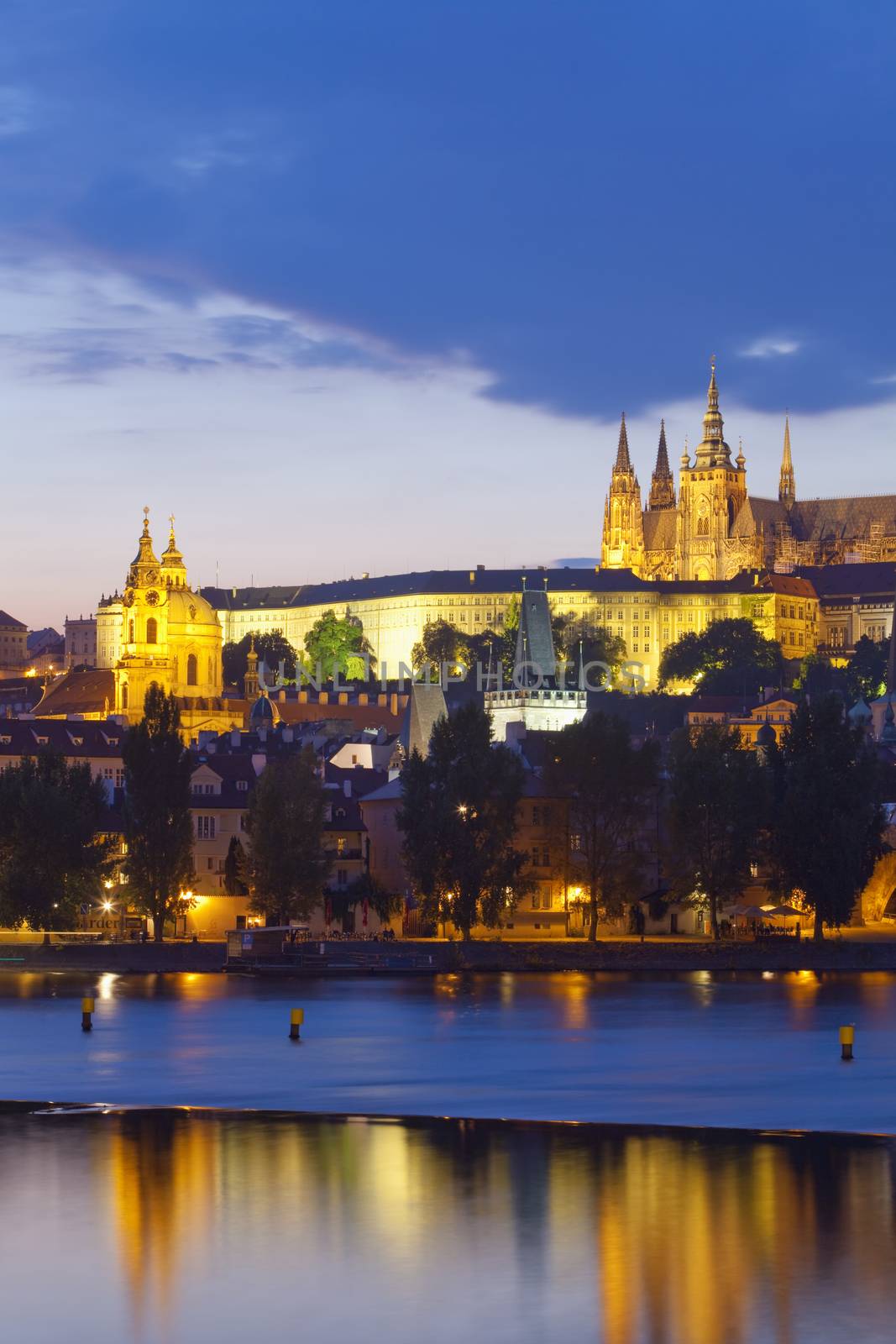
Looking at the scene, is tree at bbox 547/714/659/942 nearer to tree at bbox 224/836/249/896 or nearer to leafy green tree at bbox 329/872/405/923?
leafy green tree at bbox 329/872/405/923

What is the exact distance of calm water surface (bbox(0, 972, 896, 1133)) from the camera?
50500 millimetres

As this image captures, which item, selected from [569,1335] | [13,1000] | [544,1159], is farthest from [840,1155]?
[13,1000]

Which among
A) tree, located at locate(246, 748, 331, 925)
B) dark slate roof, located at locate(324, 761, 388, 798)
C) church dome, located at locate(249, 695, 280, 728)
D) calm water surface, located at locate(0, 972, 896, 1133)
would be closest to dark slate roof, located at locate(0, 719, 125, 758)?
dark slate roof, located at locate(324, 761, 388, 798)

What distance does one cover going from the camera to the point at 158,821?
91.4 m

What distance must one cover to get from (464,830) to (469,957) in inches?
183

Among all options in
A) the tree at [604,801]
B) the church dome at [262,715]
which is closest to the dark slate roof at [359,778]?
the tree at [604,801]

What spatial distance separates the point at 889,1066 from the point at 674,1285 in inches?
1033

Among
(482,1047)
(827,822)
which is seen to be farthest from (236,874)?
(482,1047)

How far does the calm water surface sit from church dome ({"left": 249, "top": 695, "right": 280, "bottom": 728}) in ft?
331

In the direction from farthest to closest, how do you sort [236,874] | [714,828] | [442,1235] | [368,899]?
[368,899], [236,874], [714,828], [442,1235]

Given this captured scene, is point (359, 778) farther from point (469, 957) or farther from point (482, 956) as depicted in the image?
point (482, 956)

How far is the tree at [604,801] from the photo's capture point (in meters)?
91.8

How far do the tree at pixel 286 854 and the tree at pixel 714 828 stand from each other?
12.7 metres

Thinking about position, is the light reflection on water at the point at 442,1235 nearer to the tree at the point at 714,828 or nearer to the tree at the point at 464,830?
the tree at the point at 464,830
